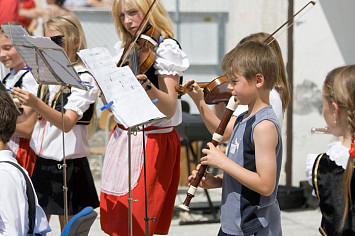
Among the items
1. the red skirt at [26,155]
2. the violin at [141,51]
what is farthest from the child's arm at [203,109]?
the red skirt at [26,155]

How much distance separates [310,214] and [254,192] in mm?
3306

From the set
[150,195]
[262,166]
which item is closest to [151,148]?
[150,195]

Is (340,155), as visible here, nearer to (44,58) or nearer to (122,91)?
(122,91)

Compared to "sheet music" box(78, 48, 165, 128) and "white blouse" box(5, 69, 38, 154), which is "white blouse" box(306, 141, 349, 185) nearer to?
"sheet music" box(78, 48, 165, 128)

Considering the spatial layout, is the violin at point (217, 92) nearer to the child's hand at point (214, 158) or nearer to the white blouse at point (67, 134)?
the child's hand at point (214, 158)

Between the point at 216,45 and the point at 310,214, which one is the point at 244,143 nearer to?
the point at 310,214

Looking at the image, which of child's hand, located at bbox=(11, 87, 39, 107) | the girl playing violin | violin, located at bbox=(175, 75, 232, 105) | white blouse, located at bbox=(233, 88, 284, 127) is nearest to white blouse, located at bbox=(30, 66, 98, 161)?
child's hand, located at bbox=(11, 87, 39, 107)

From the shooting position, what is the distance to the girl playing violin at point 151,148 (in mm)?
2988

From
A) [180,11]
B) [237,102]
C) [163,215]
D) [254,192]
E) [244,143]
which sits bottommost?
[163,215]

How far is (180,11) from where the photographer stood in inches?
267

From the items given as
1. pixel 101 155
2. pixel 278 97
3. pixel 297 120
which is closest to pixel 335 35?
pixel 297 120

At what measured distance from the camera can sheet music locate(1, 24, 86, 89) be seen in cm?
300

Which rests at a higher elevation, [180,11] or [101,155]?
[180,11]

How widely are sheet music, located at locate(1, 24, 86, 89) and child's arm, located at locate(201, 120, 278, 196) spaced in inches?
39.7
